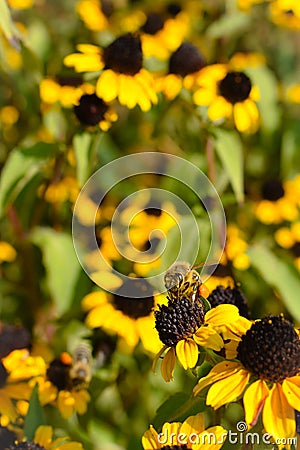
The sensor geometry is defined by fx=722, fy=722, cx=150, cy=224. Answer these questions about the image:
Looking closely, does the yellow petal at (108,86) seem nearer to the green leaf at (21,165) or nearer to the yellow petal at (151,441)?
the green leaf at (21,165)

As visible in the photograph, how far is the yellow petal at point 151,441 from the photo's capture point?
2.39ft

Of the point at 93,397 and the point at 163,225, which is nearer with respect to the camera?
the point at 93,397

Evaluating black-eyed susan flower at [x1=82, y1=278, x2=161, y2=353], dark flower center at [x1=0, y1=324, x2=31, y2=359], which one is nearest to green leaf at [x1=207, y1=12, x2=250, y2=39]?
black-eyed susan flower at [x1=82, y1=278, x2=161, y2=353]

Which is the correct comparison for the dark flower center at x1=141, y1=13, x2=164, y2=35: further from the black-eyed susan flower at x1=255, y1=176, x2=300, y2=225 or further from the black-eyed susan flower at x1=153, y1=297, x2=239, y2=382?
the black-eyed susan flower at x1=153, y1=297, x2=239, y2=382

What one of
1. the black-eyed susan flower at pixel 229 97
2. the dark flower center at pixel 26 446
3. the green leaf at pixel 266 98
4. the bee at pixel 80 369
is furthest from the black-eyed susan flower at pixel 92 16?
the dark flower center at pixel 26 446

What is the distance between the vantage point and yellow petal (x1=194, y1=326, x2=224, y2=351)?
71 centimetres

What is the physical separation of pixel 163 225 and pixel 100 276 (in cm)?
22

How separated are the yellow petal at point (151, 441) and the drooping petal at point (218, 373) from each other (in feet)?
0.21

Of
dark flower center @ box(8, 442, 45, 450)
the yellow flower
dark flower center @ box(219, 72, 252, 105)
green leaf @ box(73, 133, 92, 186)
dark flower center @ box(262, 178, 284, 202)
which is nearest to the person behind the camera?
dark flower center @ box(8, 442, 45, 450)

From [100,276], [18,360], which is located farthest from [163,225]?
[18,360]

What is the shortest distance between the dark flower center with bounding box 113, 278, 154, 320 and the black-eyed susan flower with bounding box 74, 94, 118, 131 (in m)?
0.27

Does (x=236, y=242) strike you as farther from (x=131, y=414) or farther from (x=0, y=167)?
(x=0, y=167)

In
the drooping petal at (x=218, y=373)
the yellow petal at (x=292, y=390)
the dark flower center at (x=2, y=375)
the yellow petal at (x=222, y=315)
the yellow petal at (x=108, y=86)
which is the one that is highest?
the yellow petal at (x=222, y=315)

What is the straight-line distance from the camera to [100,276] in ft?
4.14
